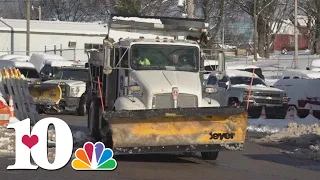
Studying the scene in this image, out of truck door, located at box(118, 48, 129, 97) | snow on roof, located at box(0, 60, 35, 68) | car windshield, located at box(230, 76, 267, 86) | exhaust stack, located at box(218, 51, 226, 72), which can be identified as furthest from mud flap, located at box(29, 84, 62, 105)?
exhaust stack, located at box(218, 51, 226, 72)

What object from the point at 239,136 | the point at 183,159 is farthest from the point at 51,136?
the point at 239,136

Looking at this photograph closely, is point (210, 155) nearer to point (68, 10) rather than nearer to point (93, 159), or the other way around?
point (93, 159)

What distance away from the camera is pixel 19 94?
22516 millimetres

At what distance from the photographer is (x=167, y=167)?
14289 millimetres

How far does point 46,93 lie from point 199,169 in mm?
14864

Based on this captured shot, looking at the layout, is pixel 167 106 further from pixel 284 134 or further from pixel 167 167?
pixel 284 134

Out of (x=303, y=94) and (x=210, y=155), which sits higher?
(x=303, y=94)

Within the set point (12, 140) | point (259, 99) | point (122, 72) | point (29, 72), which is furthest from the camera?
point (29, 72)

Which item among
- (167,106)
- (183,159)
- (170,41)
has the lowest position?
→ (183,159)

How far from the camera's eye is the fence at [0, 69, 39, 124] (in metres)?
22.1

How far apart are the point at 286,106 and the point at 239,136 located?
14.1 m

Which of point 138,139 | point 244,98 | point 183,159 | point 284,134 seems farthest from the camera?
point 244,98

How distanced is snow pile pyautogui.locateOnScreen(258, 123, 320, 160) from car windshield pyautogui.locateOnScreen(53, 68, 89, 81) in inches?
436

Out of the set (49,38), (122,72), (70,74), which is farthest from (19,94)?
(49,38)
